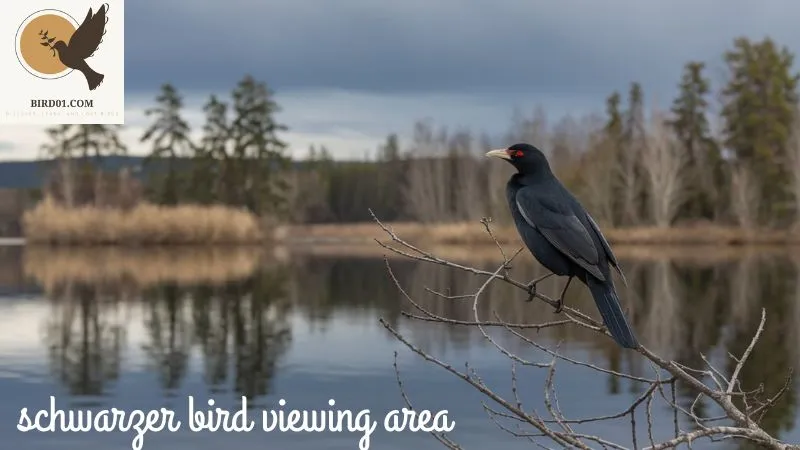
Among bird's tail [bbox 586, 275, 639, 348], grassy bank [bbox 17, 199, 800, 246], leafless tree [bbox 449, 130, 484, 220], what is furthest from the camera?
leafless tree [bbox 449, 130, 484, 220]

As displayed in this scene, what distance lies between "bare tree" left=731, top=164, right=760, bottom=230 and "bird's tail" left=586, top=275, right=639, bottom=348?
1797 inches

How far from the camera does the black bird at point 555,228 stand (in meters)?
3.96

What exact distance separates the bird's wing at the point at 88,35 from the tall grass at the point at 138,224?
29604 mm

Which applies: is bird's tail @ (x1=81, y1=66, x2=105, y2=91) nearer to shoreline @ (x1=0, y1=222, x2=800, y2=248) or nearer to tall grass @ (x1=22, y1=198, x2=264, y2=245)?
shoreline @ (x1=0, y1=222, x2=800, y2=248)

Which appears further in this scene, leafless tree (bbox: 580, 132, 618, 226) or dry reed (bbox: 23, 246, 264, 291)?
leafless tree (bbox: 580, 132, 618, 226)

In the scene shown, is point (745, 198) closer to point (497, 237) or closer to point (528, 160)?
point (497, 237)

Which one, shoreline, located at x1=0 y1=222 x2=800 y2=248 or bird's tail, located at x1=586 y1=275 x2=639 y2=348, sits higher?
bird's tail, located at x1=586 y1=275 x2=639 y2=348

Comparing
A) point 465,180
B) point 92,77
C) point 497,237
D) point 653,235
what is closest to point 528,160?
point 92,77

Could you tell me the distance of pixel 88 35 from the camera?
47.7 ft

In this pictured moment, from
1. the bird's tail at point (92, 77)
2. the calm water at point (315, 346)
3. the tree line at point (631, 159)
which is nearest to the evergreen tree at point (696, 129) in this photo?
the tree line at point (631, 159)

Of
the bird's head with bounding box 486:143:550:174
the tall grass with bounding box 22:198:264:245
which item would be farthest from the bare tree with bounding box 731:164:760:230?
the bird's head with bounding box 486:143:550:174

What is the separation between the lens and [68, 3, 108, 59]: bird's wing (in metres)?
14.5

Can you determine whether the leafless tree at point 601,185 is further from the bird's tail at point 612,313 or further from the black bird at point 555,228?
the bird's tail at point 612,313

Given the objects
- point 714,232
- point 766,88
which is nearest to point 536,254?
point 714,232
